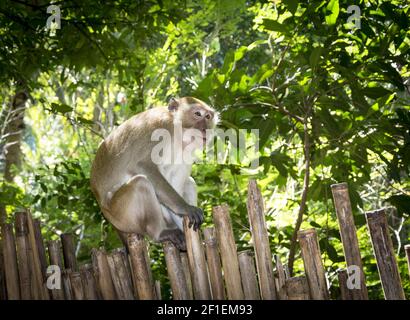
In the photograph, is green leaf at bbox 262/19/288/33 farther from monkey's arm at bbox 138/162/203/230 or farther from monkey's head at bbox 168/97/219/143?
monkey's arm at bbox 138/162/203/230

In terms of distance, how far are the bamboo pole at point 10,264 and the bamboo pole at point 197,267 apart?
119 centimetres

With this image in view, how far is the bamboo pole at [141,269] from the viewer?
3131mm

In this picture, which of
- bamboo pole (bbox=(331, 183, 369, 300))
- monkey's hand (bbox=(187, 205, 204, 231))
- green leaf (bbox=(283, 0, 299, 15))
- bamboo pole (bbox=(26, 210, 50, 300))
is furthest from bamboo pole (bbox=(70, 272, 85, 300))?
green leaf (bbox=(283, 0, 299, 15))

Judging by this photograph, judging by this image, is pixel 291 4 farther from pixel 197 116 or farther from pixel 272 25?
pixel 197 116

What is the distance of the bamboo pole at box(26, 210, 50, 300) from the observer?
137 inches

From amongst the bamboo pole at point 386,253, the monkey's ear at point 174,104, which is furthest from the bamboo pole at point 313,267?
the monkey's ear at point 174,104

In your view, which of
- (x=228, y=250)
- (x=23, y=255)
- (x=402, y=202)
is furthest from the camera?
(x=402, y=202)

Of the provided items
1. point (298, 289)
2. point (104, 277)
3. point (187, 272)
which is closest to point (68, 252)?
point (104, 277)

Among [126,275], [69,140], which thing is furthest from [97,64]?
[69,140]

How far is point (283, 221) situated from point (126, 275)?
2.69 metres

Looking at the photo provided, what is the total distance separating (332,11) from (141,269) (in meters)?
2.02

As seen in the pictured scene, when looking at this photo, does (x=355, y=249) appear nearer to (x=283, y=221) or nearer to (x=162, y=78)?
(x=283, y=221)

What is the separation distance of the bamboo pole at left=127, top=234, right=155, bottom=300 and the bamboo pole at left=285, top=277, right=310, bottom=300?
0.83m

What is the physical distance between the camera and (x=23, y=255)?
11.5 feet
